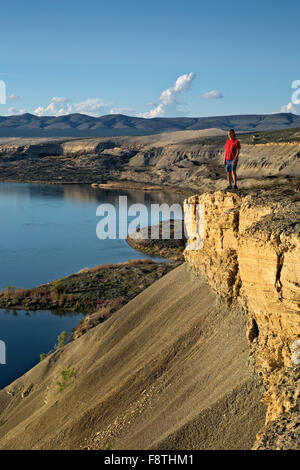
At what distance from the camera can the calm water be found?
22.9 m

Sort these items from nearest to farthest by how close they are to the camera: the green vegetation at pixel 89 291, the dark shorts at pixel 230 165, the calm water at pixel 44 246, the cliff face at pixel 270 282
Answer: the cliff face at pixel 270 282 → the dark shorts at pixel 230 165 → the calm water at pixel 44 246 → the green vegetation at pixel 89 291

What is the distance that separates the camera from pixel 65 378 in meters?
13.8

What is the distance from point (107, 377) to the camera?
12891mm

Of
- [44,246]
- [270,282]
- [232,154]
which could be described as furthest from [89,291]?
[270,282]

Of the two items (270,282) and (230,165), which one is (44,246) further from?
(270,282)

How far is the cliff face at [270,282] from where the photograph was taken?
7329mm

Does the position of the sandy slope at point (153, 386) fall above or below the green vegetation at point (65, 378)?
above

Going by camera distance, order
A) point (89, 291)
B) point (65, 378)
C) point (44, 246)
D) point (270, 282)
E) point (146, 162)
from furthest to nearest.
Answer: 1. point (146, 162)
2. point (44, 246)
3. point (89, 291)
4. point (65, 378)
5. point (270, 282)

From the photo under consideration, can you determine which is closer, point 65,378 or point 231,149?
point 231,149

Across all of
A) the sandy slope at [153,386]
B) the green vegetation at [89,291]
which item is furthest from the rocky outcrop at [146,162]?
the sandy slope at [153,386]

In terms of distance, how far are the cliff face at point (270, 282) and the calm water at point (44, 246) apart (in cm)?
1125

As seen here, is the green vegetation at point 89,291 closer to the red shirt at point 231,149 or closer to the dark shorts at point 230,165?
the dark shorts at point 230,165

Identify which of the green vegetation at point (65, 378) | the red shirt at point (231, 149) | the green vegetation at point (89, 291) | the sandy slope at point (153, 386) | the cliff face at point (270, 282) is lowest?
the green vegetation at point (89, 291)

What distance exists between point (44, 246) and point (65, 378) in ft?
85.5
